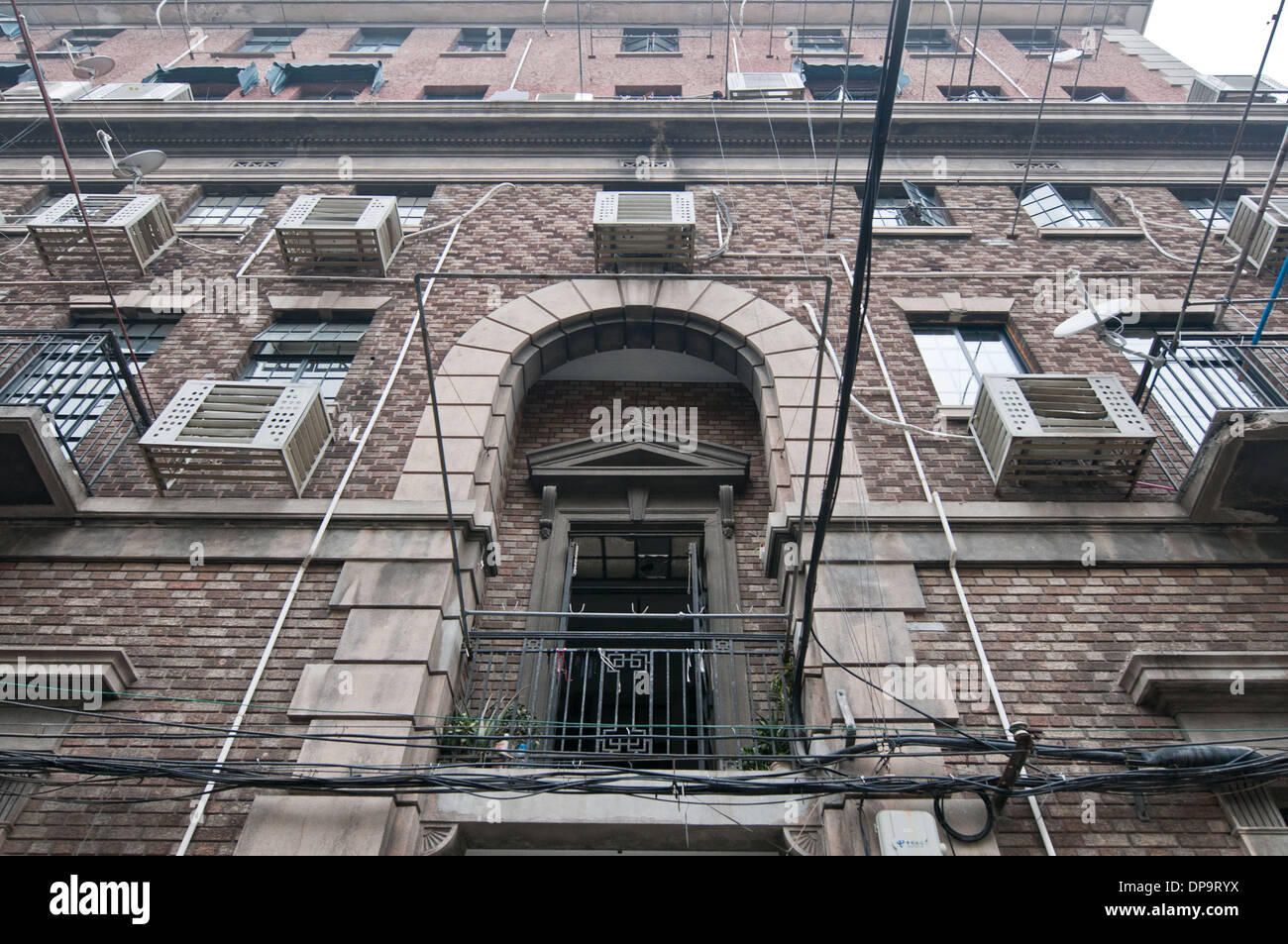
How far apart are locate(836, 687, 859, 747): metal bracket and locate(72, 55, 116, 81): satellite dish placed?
1991 centimetres

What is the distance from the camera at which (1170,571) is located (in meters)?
7.99

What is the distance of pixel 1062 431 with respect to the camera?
27.6ft

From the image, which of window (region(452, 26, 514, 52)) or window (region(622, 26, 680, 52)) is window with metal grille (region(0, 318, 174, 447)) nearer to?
window (region(452, 26, 514, 52))

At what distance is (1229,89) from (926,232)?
9.09 meters

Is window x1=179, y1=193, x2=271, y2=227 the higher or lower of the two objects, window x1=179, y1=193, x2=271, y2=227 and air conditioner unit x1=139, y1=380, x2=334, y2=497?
the higher

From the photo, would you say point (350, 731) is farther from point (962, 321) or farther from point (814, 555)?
point (962, 321)

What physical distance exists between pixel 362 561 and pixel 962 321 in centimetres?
800

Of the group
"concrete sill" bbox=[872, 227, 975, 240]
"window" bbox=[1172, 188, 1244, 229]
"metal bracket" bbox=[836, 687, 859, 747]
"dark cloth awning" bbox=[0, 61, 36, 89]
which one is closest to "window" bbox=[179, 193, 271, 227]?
"dark cloth awning" bbox=[0, 61, 36, 89]

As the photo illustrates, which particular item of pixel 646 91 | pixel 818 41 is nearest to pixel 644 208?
pixel 646 91

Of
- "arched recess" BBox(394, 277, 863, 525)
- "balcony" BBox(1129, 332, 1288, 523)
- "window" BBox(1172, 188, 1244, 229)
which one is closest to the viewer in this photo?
"balcony" BBox(1129, 332, 1288, 523)

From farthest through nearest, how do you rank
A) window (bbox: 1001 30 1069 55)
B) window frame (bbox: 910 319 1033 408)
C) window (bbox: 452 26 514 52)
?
window (bbox: 452 26 514 52) < window (bbox: 1001 30 1069 55) < window frame (bbox: 910 319 1033 408)

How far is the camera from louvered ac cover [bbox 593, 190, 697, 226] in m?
11.5

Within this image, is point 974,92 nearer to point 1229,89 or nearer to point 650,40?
point 1229,89

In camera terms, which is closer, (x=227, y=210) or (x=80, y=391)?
(x=80, y=391)
